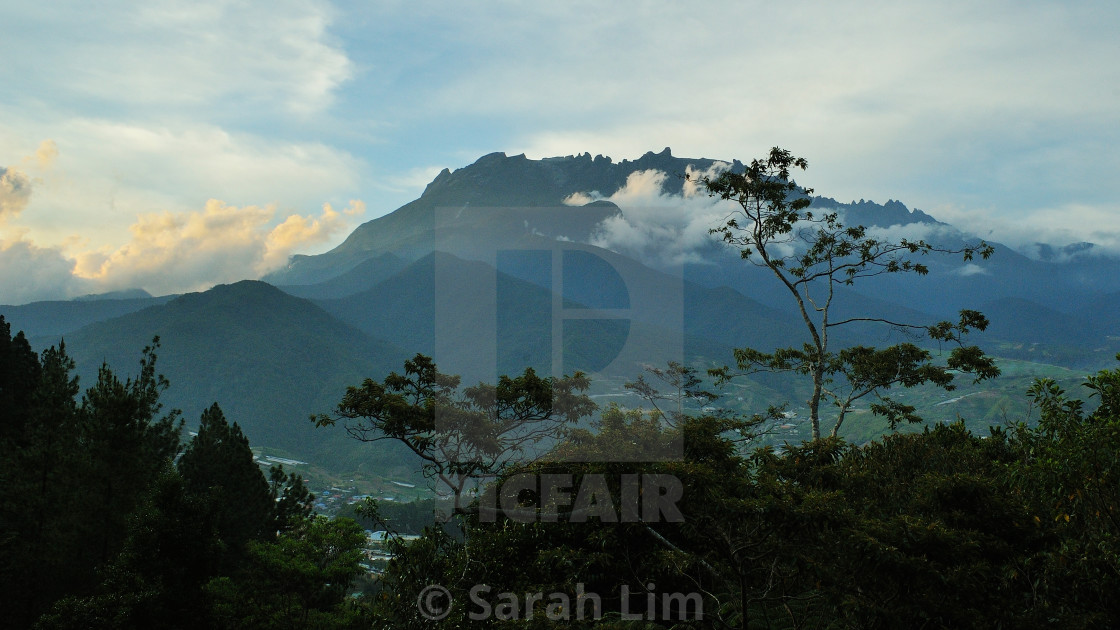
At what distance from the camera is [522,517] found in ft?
25.7

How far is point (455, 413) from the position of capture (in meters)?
14.8

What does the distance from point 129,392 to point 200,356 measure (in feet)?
676

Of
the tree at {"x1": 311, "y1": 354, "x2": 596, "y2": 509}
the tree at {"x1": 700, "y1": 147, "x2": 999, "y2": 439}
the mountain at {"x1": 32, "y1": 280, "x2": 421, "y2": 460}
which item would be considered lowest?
the mountain at {"x1": 32, "y1": 280, "x2": 421, "y2": 460}

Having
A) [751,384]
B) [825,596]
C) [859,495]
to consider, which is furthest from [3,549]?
[751,384]

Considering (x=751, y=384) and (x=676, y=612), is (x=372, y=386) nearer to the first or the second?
(x=676, y=612)

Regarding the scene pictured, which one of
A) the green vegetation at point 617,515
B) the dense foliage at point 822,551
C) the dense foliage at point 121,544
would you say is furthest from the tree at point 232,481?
the dense foliage at point 822,551

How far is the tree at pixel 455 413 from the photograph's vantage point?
14.2 meters

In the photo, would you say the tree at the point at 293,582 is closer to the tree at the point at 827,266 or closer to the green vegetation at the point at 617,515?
the green vegetation at the point at 617,515

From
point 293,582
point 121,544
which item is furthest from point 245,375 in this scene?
point 293,582

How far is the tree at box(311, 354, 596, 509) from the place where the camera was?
14250mm

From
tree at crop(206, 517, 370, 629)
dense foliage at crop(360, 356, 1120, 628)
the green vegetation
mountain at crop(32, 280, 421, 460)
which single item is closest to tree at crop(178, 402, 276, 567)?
the green vegetation

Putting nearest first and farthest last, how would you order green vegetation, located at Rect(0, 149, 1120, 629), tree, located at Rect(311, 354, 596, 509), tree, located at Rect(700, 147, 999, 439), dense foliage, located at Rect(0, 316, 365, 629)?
green vegetation, located at Rect(0, 149, 1120, 629), dense foliage, located at Rect(0, 316, 365, 629), tree, located at Rect(311, 354, 596, 509), tree, located at Rect(700, 147, 999, 439)

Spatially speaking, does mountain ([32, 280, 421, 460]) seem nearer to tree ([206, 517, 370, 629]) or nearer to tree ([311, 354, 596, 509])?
tree ([311, 354, 596, 509])

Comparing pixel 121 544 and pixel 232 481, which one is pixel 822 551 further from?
pixel 232 481
